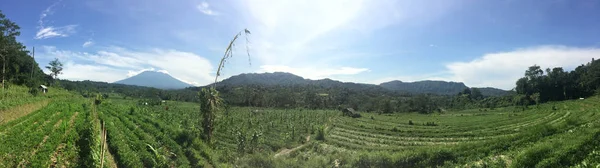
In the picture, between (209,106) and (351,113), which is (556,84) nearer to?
(351,113)

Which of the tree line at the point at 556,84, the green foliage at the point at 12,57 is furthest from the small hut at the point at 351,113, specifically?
the green foliage at the point at 12,57

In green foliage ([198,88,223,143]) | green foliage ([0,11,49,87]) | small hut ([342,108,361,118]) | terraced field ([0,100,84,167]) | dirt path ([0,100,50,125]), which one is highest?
green foliage ([0,11,49,87])

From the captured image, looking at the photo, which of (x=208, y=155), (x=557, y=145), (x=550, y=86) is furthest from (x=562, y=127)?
(x=550, y=86)

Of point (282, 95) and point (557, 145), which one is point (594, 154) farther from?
point (282, 95)

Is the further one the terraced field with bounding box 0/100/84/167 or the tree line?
the tree line

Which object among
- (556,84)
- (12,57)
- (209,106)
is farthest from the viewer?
(556,84)

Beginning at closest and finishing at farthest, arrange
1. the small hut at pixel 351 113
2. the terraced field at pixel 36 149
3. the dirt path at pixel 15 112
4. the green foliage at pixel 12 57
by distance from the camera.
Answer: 1. the terraced field at pixel 36 149
2. the dirt path at pixel 15 112
3. the green foliage at pixel 12 57
4. the small hut at pixel 351 113

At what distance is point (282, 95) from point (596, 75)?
3789 inches

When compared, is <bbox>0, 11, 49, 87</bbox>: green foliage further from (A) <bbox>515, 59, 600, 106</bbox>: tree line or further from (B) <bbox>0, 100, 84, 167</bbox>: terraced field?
(A) <bbox>515, 59, 600, 106</bbox>: tree line

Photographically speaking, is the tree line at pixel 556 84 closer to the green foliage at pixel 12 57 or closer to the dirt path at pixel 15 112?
the dirt path at pixel 15 112

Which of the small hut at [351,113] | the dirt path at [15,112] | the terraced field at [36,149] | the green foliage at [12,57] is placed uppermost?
the green foliage at [12,57]

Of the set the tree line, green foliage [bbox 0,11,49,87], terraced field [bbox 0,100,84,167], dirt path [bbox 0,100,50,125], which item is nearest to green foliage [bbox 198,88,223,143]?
terraced field [bbox 0,100,84,167]

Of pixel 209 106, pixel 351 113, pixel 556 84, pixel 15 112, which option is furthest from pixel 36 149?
pixel 556 84

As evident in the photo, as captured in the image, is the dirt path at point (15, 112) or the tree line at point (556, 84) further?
the tree line at point (556, 84)
